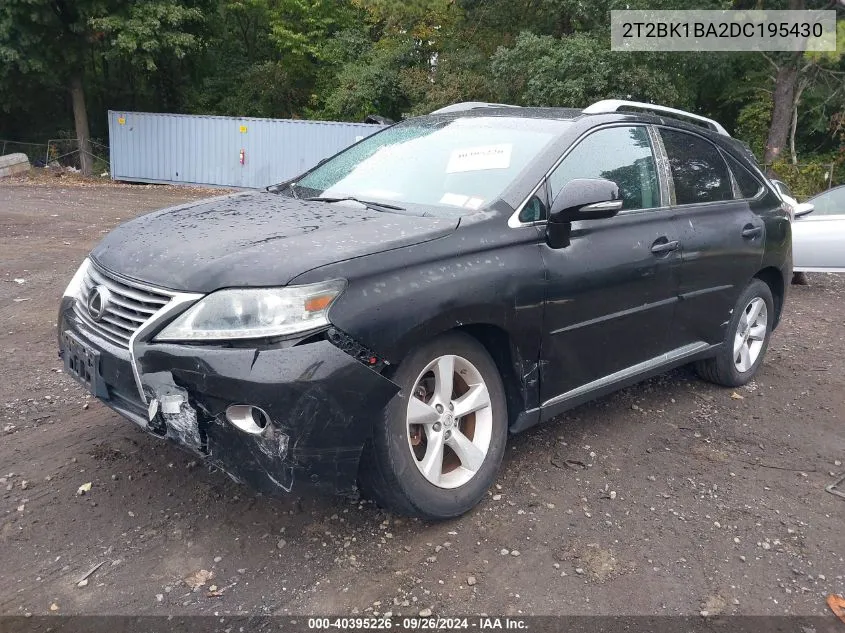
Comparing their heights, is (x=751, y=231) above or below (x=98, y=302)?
above

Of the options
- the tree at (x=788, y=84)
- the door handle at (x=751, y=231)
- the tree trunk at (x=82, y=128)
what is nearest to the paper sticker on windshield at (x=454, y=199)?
the door handle at (x=751, y=231)

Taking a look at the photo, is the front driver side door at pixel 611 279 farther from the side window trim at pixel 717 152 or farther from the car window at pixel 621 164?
the side window trim at pixel 717 152

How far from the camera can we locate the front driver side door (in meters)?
3.46

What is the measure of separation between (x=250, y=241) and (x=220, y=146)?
19378mm

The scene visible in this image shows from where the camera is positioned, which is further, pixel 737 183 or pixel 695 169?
pixel 737 183

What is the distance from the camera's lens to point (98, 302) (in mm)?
3033

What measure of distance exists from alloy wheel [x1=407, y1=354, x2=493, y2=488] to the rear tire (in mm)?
2220

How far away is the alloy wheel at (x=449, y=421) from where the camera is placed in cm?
303

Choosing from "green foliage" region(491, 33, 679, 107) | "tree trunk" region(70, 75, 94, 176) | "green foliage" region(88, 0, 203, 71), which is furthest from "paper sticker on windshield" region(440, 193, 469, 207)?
"tree trunk" region(70, 75, 94, 176)

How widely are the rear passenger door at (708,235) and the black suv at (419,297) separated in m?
0.02

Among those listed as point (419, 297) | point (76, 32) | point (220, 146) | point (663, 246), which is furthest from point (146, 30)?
point (419, 297)

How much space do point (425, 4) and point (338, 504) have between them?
21.8 m

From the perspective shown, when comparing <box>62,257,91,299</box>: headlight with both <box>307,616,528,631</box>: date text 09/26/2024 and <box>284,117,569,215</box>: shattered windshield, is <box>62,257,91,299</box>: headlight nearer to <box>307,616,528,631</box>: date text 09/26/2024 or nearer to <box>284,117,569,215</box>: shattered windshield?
<box>284,117,569,215</box>: shattered windshield

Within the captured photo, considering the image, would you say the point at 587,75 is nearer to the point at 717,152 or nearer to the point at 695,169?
the point at 717,152
